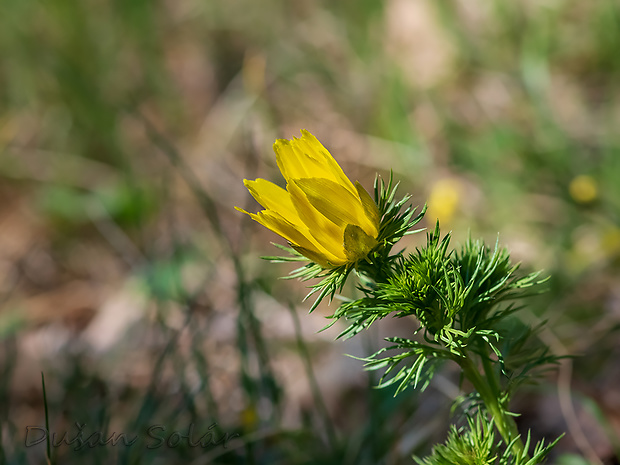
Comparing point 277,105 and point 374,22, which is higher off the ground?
point 374,22

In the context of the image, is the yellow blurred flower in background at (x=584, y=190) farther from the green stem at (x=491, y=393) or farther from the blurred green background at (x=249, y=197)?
the green stem at (x=491, y=393)

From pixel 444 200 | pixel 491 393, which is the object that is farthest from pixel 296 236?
pixel 444 200

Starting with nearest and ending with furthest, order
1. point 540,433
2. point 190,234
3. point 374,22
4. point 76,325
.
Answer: point 540,433 → point 76,325 → point 190,234 → point 374,22

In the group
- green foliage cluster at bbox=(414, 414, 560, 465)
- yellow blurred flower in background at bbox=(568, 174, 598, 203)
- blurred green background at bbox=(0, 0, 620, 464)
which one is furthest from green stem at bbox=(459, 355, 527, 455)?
yellow blurred flower in background at bbox=(568, 174, 598, 203)

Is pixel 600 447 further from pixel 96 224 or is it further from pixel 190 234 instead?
pixel 96 224

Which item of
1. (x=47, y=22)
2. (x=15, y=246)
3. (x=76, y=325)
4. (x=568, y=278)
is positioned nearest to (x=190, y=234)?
(x=76, y=325)

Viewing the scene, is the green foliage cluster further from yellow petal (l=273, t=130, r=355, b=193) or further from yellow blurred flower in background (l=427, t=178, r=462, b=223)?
yellow blurred flower in background (l=427, t=178, r=462, b=223)

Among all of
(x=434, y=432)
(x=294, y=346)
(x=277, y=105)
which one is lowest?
(x=434, y=432)
